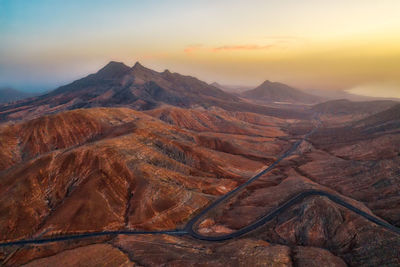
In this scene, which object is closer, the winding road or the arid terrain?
the arid terrain

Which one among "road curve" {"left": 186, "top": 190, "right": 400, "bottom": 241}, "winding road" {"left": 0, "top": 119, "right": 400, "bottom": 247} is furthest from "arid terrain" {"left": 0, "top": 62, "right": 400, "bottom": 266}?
"road curve" {"left": 186, "top": 190, "right": 400, "bottom": 241}

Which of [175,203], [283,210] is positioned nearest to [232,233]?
[283,210]

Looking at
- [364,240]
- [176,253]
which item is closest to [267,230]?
[364,240]

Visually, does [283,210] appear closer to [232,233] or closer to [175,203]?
[232,233]

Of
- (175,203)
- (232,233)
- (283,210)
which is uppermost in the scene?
(175,203)

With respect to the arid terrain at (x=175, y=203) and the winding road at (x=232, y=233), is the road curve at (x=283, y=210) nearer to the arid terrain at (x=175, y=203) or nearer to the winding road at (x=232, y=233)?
the winding road at (x=232, y=233)

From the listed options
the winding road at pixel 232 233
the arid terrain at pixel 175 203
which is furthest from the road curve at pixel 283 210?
the arid terrain at pixel 175 203

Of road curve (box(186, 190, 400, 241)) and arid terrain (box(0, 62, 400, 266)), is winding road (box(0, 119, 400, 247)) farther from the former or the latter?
arid terrain (box(0, 62, 400, 266))

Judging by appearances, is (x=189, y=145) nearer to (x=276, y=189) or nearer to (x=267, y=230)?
(x=276, y=189)

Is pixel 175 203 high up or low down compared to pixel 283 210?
up

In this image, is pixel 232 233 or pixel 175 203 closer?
pixel 232 233

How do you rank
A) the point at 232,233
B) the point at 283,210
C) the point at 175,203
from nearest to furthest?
the point at 232,233, the point at 283,210, the point at 175,203
